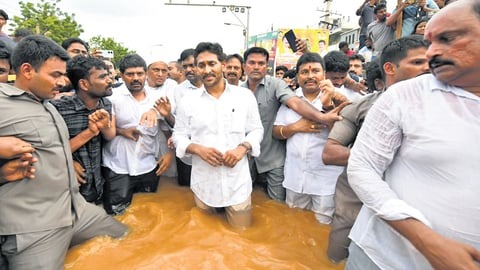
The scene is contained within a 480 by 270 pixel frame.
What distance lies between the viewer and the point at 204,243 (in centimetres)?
263

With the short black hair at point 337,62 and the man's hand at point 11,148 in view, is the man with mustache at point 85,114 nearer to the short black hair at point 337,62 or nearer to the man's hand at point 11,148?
the man's hand at point 11,148

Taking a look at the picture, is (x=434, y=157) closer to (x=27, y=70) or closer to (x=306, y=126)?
(x=306, y=126)

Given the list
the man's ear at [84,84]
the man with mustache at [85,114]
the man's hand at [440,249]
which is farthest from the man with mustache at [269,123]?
the man's hand at [440,249]

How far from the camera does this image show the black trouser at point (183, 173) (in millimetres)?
3893

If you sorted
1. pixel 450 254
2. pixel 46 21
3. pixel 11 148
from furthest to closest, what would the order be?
pixel 46 21 → pixel 11 148 → pixel 450 254

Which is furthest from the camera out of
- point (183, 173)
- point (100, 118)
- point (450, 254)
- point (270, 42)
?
point (270, 42)

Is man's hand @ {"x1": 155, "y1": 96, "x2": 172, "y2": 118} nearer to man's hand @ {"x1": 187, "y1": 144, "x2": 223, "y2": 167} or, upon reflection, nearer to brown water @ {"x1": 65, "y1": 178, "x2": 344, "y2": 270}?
man's hand @ {"x1": 187, "y1": 144, "x2": 223, "y2": 167}

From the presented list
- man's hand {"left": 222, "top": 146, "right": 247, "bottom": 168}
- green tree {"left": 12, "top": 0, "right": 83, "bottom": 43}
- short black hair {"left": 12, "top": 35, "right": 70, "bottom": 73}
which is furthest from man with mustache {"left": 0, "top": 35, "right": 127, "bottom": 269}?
green tree {"left": 12, "top": 0, "right": 83, "bottom": 43}

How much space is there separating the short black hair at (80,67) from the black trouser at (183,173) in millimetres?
1502

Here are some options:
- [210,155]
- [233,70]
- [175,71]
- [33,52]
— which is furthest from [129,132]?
[175,71]

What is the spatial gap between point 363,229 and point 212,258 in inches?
51.6

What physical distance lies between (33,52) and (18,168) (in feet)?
2.75

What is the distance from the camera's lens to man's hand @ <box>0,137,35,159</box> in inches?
75.3

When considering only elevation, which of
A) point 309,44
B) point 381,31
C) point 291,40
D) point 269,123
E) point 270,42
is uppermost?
point 270,42
